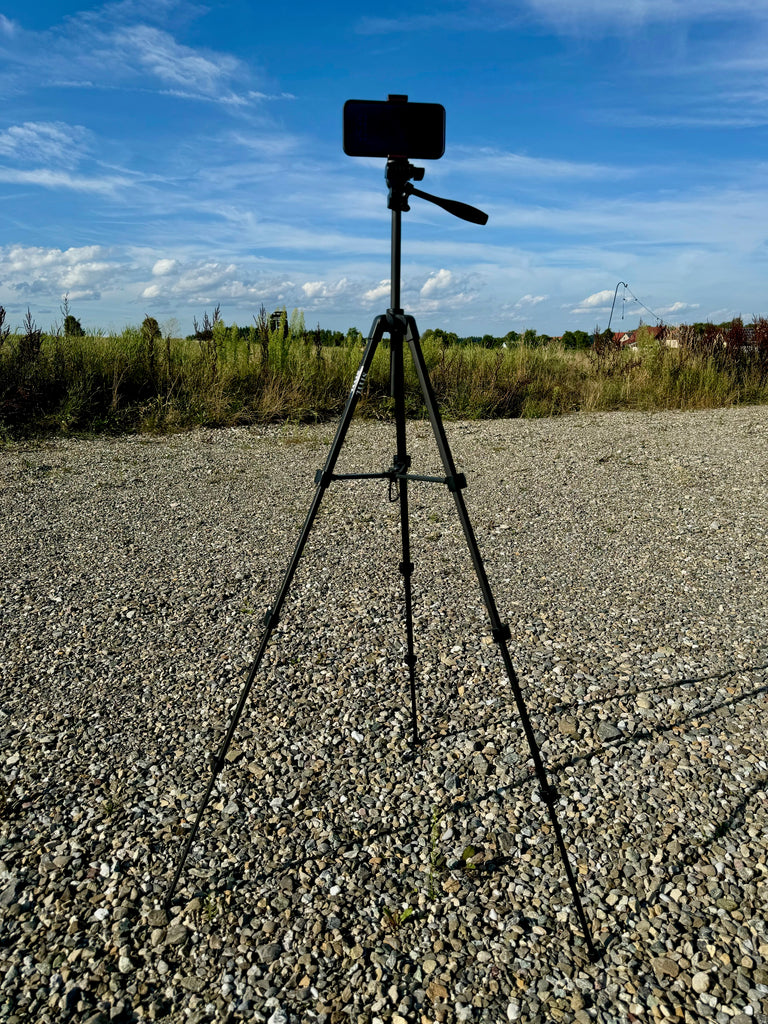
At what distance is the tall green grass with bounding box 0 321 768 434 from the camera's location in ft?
31.8

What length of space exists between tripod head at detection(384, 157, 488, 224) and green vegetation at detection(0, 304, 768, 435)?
27.0 feet

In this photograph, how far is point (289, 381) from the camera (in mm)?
11180

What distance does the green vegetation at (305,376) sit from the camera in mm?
9744

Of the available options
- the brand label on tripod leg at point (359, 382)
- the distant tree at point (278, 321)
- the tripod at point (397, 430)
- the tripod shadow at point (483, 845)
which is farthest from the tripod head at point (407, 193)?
the distant tree at point (278, 321)

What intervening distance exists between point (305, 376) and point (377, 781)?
914 centimetres

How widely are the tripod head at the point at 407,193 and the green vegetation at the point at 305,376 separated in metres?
8.24

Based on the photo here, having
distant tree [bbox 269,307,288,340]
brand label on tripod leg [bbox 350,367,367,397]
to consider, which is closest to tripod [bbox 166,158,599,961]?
brand label on tripod leg [bbox 350,367,367,397]

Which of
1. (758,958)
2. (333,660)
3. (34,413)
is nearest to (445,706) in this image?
(333,660)

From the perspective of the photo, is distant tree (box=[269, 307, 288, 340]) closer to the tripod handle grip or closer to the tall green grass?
the tall green grass

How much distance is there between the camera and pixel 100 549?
511 centimetres

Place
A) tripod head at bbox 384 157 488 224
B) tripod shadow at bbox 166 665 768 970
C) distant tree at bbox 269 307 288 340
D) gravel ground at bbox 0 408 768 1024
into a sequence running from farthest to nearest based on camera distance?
distant tree at bbox 269 307 288 340 → tripod shadow at bbox 166 665 768 970 → tripod head at bbox 384 157 488 224 → gravel ground at bbox 0 408 768 1024

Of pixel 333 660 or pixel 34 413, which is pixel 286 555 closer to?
pixel 333 660

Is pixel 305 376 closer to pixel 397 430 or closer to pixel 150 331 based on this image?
pixel 150 331

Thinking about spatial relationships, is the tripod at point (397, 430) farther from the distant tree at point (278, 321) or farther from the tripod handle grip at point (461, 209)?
the distant tree at point (278, 321)
